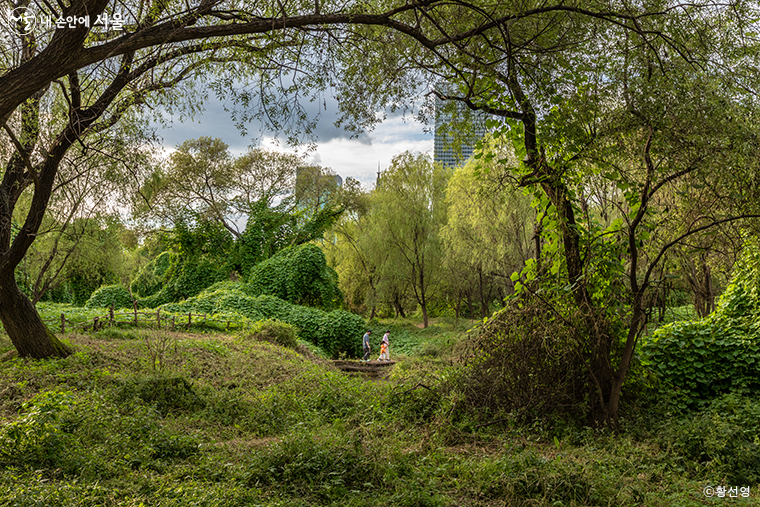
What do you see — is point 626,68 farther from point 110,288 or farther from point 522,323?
point 110,288

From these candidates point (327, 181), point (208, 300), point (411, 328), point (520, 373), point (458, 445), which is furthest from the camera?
point (327, 181)

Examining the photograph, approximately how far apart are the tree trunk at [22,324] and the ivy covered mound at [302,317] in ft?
32.8

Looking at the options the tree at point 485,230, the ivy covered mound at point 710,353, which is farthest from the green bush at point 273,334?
the ivy covered mound at point 710,353

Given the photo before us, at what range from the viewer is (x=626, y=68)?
6.06m

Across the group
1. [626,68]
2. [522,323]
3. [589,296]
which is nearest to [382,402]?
[522,323]

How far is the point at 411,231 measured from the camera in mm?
25297

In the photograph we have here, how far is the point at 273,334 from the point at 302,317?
4.57m

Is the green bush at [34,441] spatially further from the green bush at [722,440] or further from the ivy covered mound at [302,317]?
the ivy covered mound at [302,317]

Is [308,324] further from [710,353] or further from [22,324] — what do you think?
[710,353]

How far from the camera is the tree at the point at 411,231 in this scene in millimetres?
25156

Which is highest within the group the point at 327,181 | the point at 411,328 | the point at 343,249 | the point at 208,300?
the point at 327,181

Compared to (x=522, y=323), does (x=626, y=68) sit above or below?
above

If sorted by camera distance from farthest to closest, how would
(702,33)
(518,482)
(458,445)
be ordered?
(458,445) → (702,33) → (518,482)

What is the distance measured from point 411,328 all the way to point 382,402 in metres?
16.9
